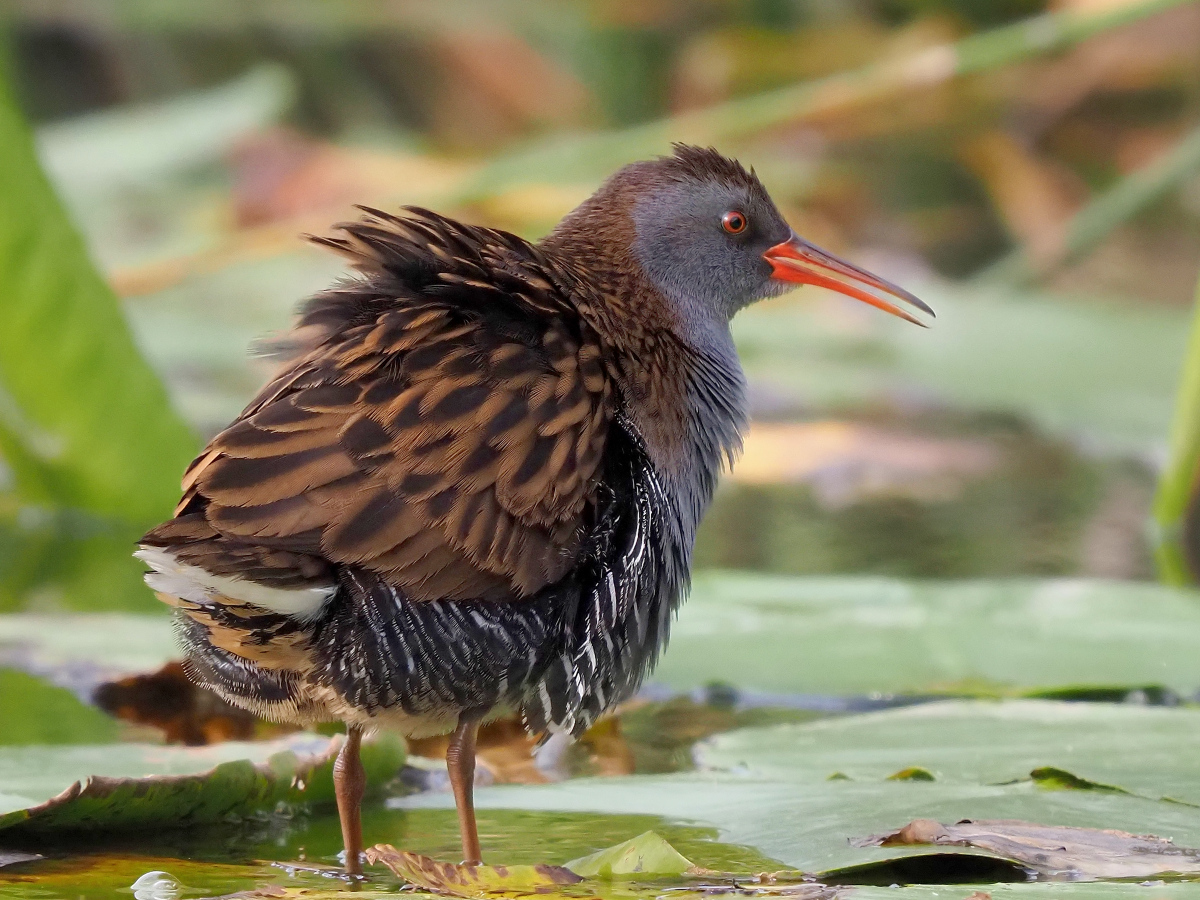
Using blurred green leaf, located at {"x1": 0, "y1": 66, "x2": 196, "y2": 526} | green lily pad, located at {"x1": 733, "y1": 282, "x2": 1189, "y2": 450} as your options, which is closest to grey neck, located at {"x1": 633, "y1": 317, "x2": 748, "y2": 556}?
blurred green leaf, located at {"x1": 0, "y1": 66, "x2": 196, "y2": 526}

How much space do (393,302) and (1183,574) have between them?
7.76 ft

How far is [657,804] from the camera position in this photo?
2.58 metres

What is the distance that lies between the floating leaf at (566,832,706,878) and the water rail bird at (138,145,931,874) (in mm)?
227

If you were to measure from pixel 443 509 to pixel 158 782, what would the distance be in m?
0.50

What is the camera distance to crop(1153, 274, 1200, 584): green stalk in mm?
4105

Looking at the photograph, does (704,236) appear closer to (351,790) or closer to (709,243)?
(709,243)

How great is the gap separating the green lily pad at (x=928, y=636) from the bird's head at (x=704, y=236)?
0.61 meters

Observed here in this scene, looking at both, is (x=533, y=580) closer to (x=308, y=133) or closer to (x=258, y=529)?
(x=258, y=529)

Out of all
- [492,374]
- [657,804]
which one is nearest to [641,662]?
[657,804]

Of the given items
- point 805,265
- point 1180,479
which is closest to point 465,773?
point 805,265

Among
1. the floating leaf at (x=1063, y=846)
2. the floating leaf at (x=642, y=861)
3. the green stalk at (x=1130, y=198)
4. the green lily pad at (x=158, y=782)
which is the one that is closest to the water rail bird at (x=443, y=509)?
the green lily pad at (x=158, y=782)

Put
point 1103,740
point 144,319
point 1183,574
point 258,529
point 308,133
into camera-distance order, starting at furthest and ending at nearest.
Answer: point 308,133 < point 144,319 < point 1183,574 < point 1103,740 < point 258,529

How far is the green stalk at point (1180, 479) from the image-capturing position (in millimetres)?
4105

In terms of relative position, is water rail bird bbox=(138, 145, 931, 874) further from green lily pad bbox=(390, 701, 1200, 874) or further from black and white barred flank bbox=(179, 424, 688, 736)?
green lily pad bbox=(390, 701, 1200, 874)
